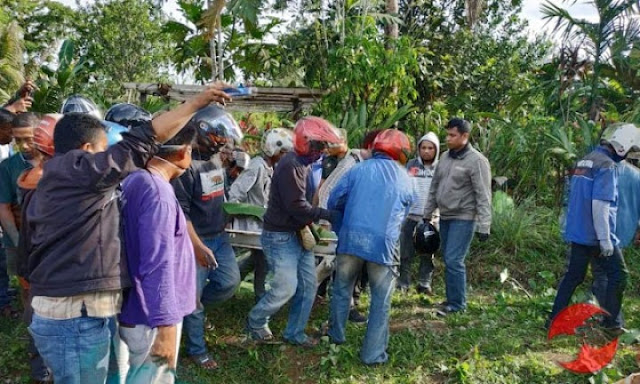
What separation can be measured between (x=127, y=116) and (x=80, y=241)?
1.47 metres

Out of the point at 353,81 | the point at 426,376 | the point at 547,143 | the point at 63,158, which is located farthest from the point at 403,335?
the point at 353,81

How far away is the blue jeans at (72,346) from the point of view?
245 cm

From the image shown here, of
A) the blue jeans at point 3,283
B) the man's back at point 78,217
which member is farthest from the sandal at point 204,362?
the blue jeans at point 3,283

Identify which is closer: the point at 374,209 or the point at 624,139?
the point at 374,209

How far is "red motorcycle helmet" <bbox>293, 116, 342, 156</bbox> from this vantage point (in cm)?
427

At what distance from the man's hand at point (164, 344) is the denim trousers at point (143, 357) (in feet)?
0.05

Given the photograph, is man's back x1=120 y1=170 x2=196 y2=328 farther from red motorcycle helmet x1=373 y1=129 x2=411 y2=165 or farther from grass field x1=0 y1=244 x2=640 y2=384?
red motorcycle helmet x1=373 y1=129 x2=411 y2=165

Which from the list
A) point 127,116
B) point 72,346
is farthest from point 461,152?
point 72,346

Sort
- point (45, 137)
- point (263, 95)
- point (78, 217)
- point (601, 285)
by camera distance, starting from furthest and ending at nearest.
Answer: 1. point (263, 95)
2. point (601, 285)
3. point (45, 137)
4. point (78, 217)

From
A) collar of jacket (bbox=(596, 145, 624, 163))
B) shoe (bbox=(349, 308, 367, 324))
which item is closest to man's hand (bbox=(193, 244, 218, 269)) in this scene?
shoe (bbox=(349, 308, 367, 324))

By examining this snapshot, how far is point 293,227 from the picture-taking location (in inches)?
170

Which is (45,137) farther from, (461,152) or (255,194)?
(461,152)

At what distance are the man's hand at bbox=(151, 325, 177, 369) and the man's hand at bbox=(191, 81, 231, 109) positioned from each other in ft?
3.42

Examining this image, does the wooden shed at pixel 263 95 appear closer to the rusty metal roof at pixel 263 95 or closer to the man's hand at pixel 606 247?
the rusty metal roof at pixel 263 95
